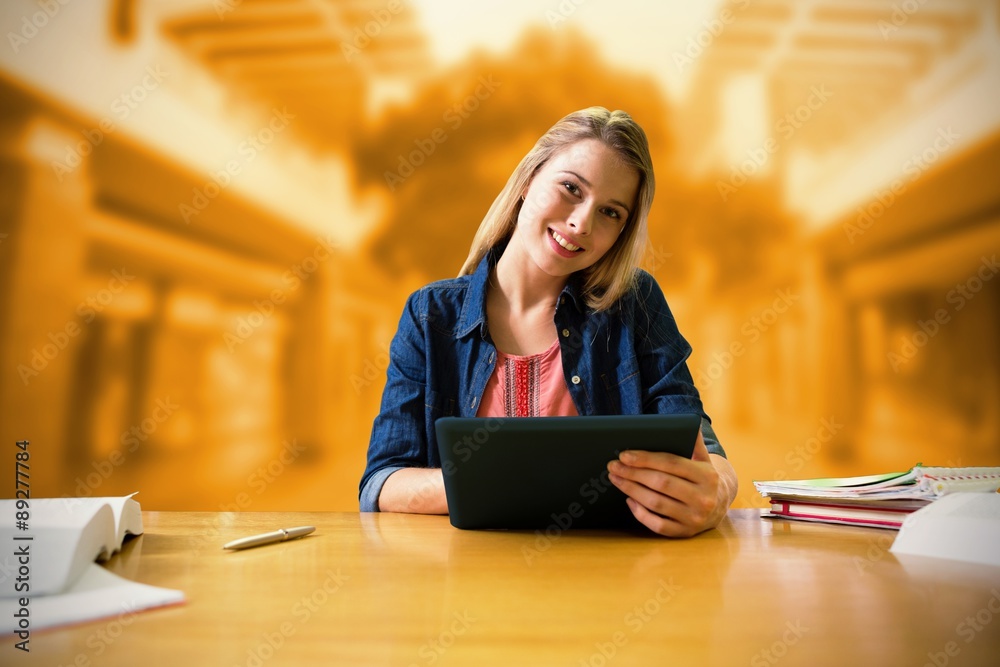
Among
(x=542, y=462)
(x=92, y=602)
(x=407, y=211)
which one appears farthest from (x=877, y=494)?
(x=407, y=211)

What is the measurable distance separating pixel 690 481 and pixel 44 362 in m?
2.83

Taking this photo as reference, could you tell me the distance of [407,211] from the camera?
118 inches

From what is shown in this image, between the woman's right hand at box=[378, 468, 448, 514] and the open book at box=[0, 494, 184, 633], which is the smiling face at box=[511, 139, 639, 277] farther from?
the open book at box=[0, 494, 184, 633]

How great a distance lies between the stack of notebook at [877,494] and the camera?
0.93 metres

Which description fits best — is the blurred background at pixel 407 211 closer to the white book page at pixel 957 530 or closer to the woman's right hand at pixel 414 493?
the woman's right hand at pixel 414 493

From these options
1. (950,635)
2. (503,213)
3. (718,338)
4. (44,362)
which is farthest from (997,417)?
(44,362)

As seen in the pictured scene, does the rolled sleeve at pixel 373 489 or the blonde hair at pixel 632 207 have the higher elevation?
the blonde hair at pixel 632 207

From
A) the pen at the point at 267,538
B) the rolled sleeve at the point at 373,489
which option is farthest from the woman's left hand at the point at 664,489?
the rolled sleeve at the point at 373,489

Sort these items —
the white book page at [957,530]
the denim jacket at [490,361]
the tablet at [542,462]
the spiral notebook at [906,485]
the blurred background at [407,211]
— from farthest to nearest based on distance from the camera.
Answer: the blurred background at [407,211], the denim jacket at [490,361], the spiral notebook at [906,485], the tablet at [542,462], the white book page at [957,530]

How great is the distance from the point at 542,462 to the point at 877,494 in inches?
18.5

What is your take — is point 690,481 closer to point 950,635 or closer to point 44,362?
point 950,635

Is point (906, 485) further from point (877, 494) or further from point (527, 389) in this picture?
point (527, 389)

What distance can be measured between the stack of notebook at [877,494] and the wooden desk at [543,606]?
12cm

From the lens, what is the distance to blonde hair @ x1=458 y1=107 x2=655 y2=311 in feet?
4.57
